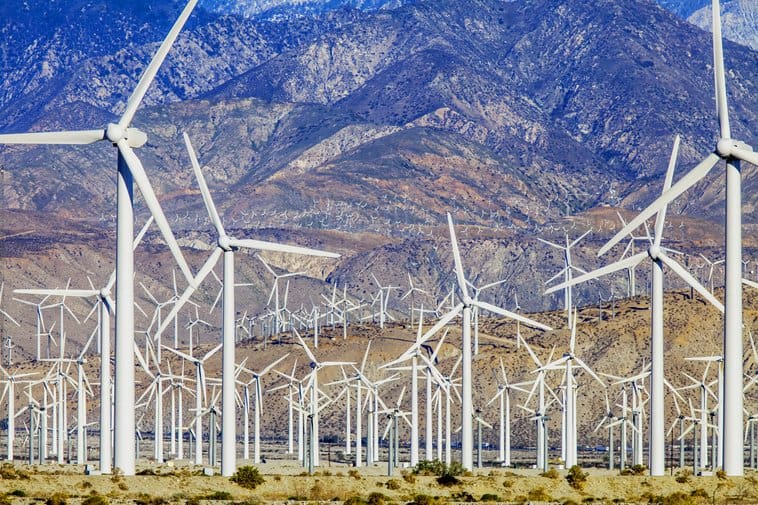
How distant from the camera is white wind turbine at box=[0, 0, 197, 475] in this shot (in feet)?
230

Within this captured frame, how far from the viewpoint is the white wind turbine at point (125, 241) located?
70.1 metres

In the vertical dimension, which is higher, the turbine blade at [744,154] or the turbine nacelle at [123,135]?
the turbine nacelle at [123,135]

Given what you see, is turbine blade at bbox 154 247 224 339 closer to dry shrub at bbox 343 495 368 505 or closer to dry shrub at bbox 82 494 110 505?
dry shrub at bbox 82 494 110 505

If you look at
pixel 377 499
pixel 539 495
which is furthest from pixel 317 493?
pixel 539 495

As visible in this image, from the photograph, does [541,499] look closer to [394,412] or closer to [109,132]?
[109,132]

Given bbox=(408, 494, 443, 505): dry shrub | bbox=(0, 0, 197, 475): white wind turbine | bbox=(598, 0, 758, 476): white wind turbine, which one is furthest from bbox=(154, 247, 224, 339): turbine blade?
bbox=(598, 0, 758, 476): white wind turbine

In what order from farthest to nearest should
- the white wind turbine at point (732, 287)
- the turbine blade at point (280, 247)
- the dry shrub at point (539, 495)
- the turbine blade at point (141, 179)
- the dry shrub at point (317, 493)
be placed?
the turbine blade at point (280, 247) → the dry shrub at point (539, 495) → the dry shrub at point (317, 493) → the turbine blade at point (141, 179) → the white wind turbine at point (732, 287)

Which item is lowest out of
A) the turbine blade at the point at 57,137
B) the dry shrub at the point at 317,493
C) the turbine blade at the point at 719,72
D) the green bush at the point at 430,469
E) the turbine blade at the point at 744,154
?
the green bush at the point at 430,469

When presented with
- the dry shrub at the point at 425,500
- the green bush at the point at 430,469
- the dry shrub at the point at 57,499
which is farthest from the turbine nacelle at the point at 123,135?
the green bush at the point at 430,469

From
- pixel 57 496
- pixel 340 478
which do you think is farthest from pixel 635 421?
pixel 57 496

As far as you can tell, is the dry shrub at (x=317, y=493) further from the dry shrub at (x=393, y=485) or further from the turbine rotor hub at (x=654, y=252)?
the turbine rotor hub at (x=654, y=252)

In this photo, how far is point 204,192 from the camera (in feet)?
290

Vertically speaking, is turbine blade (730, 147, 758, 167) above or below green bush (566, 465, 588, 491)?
above

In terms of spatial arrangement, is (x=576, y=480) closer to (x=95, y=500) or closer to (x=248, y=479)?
(x=248, y=479)
